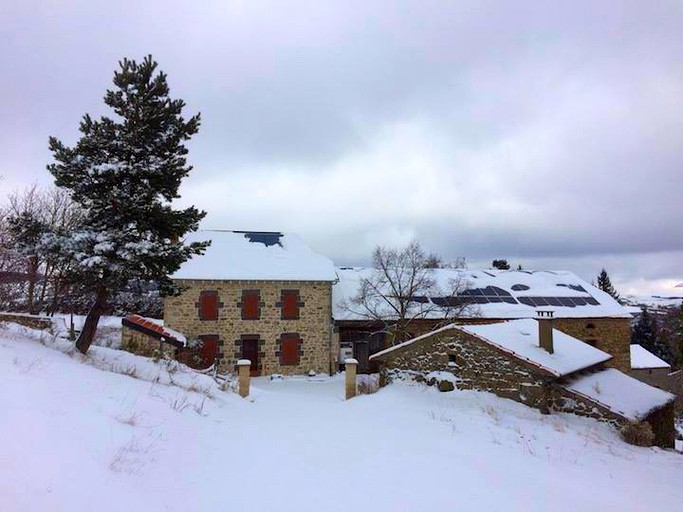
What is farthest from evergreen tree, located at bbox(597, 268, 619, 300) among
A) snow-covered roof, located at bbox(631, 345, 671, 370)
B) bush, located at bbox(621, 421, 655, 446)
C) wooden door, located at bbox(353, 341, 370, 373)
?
bush, located at bbox(621, 421, 655, 446)

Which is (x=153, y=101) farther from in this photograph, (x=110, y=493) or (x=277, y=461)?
(x=110, y=493)

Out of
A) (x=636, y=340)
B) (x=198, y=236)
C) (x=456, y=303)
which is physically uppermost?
(x=198, y=236)

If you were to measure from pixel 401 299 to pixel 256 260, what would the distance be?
25.6 ft

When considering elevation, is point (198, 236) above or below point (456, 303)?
above

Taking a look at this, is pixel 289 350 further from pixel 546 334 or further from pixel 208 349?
pixel 546 334

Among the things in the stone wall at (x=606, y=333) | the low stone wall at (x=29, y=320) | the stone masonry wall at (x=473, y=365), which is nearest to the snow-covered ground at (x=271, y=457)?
the stone masonry wall at (x=473, y=365)

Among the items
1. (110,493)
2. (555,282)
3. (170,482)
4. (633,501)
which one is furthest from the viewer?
(555,282)

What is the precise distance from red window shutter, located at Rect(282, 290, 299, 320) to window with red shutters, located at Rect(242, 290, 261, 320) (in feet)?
4.25

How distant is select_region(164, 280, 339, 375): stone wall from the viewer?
75.0 ft

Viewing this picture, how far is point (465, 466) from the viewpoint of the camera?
594 centimetres

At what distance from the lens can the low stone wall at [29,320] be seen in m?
14.0

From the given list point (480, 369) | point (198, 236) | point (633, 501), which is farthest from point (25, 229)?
point (198, 236)

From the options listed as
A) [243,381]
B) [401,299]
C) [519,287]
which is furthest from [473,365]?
[519,287]

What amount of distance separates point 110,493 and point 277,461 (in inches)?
96.4
